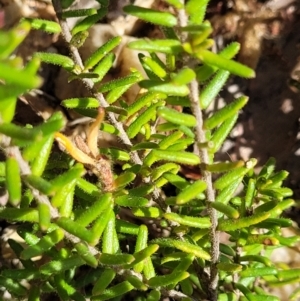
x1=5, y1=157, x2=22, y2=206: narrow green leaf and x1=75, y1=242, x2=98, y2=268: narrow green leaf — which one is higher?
x1=5, y1=157, x2=22, y2=206: narrow green leaf

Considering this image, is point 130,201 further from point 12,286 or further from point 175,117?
point 12,286

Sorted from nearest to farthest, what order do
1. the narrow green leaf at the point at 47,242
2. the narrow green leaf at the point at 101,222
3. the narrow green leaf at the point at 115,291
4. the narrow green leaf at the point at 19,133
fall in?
the narrow green leaf at the point at 19,133 < the narrow green leaf at the point at 47,242 < the narrow green leaf at the point at 101,222 < the narrow green leaf at the point at 115,291

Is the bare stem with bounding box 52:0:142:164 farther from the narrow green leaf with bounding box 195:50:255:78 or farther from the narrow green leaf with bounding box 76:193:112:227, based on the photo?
the narrow green leaf with bounding box 195:50:255:78

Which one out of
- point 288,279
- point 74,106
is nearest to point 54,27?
point 74,106

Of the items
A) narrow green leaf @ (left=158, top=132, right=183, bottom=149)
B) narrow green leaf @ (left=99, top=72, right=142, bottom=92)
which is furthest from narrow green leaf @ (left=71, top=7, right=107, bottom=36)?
narrow green leaf @ (left=158, top=132, right=183, bottom=149)

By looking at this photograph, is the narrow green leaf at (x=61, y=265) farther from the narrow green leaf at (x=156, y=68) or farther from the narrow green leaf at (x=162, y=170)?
the narrow green leaf at (x=156, y=68)

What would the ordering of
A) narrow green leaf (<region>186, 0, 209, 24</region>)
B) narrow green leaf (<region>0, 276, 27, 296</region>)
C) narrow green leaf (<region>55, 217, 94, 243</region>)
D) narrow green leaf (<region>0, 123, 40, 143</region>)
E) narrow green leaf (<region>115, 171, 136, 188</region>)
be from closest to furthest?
narrow green leaf (<region>0, 123, 40, 143</region>)
narrow green leaf (<region>186, 0, 209, 24</region>)
narrow green leaf (<region>55, 217, 94, 243</region>)
narrow green leaf (<region>115, 171, 136, 188</region>)
narrow green leaf (<region>0, 276, 27, 296</region>)

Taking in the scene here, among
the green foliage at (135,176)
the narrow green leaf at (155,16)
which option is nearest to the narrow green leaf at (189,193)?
the green foliage at (135,176)

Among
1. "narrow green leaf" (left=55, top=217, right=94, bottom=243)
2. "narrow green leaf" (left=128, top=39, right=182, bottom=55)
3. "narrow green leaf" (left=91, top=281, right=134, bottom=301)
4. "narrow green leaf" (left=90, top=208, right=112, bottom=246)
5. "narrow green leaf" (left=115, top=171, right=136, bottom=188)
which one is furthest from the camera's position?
"narrow green leaf" (left=91, top=281, right=134, bottom=301)

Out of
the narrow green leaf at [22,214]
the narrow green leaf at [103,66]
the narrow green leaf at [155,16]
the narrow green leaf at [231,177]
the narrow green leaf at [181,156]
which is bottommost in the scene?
the narrow green leaf at [22,214]
